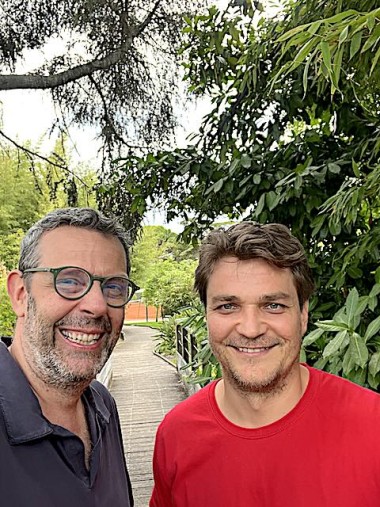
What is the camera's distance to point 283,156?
2.67 meters

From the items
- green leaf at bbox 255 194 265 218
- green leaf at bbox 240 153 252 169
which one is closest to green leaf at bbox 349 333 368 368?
green leaf at bbox 255 194 265 218

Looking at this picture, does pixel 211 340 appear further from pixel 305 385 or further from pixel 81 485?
pixel 81 485

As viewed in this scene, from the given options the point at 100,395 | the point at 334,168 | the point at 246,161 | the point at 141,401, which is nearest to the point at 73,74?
the point at 246,161

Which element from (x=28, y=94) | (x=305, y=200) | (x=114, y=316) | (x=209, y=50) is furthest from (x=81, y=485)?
(x=28, y=94)

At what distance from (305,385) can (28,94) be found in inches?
101

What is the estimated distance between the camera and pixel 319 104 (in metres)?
2.69

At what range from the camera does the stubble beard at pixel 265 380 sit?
144 centimetres

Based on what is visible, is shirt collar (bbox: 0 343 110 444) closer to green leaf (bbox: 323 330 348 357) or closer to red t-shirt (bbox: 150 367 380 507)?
red t-shirt (bbox: 150 367 380 507)

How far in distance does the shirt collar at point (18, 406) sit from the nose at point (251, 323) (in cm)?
46

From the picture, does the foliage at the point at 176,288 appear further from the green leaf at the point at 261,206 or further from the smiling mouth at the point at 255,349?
the smiling mouth at the point at 255,349

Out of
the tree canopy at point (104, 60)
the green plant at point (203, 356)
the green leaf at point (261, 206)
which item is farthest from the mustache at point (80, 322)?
the tree canopy at point (104, 60)

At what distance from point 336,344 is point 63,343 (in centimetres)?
78

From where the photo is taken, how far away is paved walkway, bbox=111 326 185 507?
524cm

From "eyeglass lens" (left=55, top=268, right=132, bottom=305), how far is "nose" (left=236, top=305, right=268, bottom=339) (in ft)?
0.89
